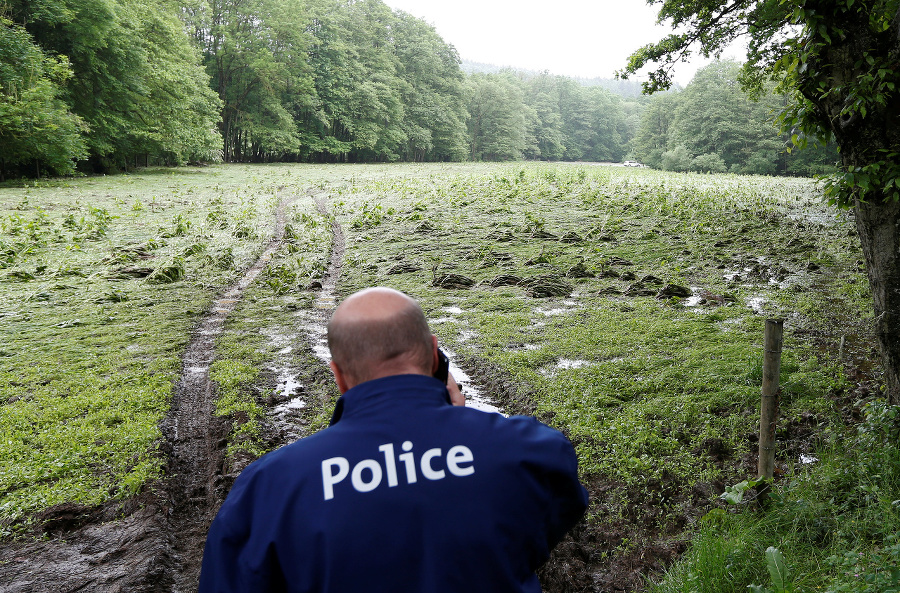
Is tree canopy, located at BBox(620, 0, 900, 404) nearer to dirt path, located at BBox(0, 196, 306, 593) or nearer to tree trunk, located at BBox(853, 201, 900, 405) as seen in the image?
tree trunk, located at BBox(853, 201, 900, 405)

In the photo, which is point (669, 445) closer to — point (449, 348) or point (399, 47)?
point (449, 348)

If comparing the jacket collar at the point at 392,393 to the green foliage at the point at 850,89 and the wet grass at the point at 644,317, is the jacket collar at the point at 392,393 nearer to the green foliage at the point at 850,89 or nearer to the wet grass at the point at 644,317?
the wet grass at the point at 644,317

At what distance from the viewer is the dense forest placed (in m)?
25.7

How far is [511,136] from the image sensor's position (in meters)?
84.3

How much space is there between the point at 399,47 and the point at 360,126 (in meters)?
15.4

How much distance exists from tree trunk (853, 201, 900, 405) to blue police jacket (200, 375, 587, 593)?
12.6 feet

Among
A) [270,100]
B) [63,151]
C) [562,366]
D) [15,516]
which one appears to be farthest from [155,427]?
[270,100]

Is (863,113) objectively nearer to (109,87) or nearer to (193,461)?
(193,461)

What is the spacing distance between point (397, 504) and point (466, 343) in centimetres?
689

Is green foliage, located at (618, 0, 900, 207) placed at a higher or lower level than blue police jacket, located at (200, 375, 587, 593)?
higher

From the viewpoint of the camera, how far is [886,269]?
4211mm

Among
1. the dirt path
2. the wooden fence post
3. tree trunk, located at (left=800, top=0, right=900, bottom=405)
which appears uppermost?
tree trunk, located at (left=800, top=0, right=900, bottom=405)

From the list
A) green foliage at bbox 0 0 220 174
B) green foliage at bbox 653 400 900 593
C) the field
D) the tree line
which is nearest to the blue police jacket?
green foliage at bbox 653 400 900 593

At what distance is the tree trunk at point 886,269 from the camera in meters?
4.14
